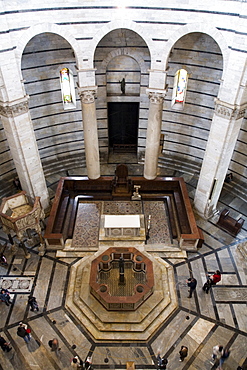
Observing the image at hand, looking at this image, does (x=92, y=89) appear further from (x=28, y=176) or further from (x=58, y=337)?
(x=58, y=337)

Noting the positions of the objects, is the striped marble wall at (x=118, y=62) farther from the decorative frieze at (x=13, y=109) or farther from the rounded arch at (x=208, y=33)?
the decorative frieze at (x=13, y=109)

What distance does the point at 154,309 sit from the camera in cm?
1191

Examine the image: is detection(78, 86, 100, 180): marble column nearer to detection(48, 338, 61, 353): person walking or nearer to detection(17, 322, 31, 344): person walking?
detection(17, 322, 31, 344): person walking

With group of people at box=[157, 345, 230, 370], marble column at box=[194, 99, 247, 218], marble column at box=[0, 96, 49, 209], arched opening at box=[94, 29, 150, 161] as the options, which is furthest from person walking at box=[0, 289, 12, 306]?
arched opening at box=[94, 29, 150, 161]

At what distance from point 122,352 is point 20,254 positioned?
20.4 ft

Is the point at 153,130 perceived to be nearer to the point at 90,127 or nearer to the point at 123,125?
the point at 90,127

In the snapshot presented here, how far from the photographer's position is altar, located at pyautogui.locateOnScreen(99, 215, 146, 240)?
552 inches

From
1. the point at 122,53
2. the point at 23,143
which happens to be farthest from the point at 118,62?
the point at 23,143

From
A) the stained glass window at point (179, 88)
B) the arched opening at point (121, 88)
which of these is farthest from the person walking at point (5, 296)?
the stained glass window at point (179, 88)

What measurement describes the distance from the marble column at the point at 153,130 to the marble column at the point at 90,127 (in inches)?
104

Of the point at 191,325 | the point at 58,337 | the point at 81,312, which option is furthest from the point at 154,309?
the point at 58,337

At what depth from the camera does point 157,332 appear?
37.3ft

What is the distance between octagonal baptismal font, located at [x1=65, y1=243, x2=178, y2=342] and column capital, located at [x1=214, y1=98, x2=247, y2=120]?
266 inches

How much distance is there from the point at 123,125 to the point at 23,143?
7335 mm
